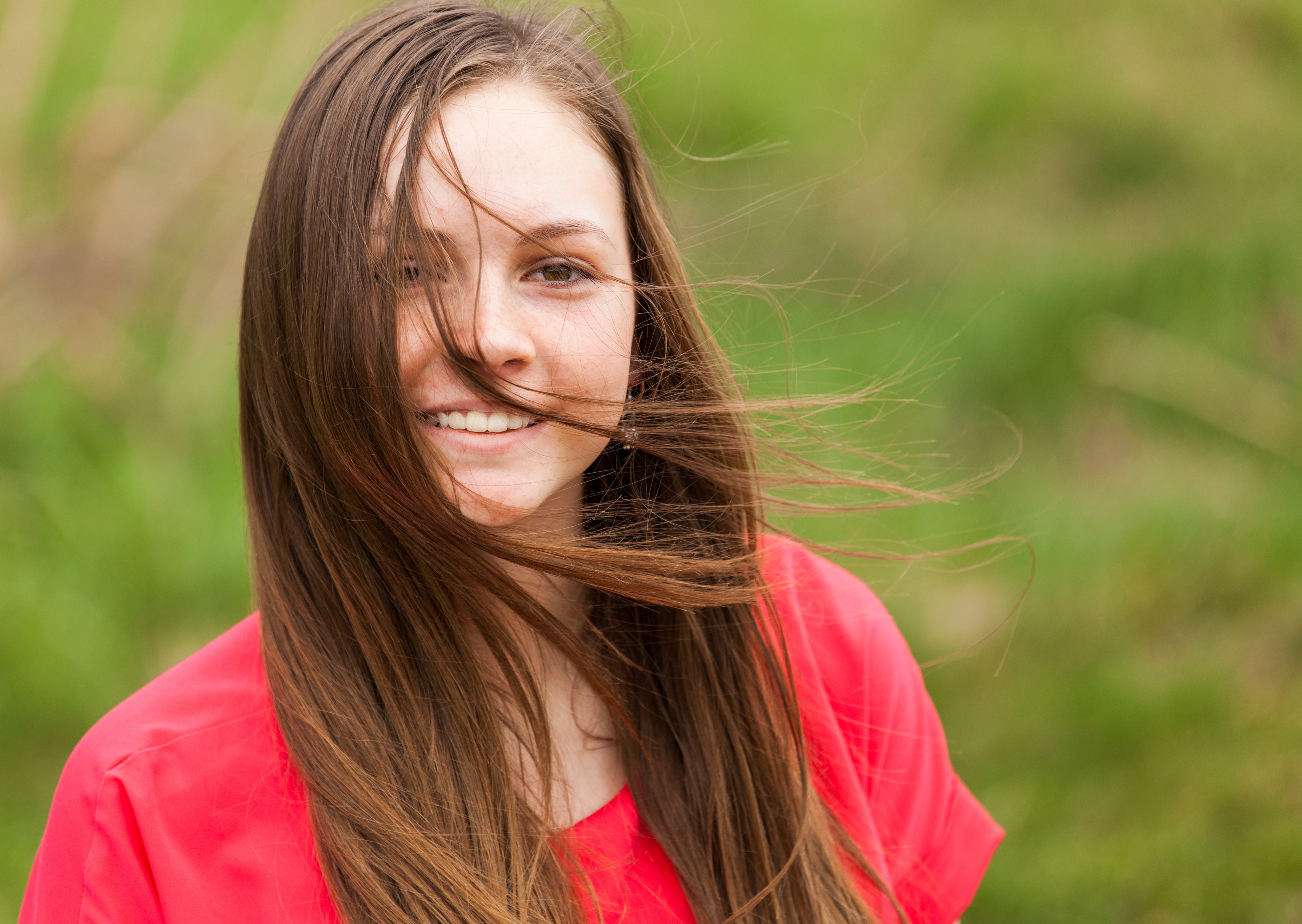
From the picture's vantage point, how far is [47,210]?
3.44 m

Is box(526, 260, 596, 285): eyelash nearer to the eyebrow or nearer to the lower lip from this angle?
the eyebrow

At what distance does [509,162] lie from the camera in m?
1.12

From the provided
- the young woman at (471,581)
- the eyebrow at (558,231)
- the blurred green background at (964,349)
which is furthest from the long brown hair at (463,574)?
the blurred green background at (964,349)

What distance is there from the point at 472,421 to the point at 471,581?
179mm

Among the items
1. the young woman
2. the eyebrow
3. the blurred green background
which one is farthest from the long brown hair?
the blurred green background

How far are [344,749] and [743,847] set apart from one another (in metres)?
0.50

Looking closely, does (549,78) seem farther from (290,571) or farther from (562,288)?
(290,571)

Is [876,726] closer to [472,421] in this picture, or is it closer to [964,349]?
[472,421]

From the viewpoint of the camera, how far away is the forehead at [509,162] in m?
1.09

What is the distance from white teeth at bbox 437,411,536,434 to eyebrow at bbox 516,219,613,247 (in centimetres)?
18

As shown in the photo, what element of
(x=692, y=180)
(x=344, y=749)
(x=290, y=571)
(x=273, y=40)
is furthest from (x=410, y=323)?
(x=273, y=40)

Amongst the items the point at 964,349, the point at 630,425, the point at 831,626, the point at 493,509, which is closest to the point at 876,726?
the point at 831,626

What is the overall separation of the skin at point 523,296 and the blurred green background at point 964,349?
895 millimetres

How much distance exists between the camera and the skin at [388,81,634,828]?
1.10 meters
